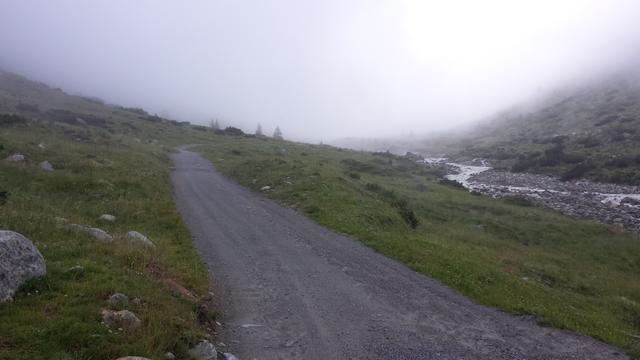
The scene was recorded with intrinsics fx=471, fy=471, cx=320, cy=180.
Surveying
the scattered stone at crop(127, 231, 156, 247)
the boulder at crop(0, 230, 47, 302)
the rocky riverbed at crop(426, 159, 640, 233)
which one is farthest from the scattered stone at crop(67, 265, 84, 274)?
the rocky riverbed at crop(426, 159, 640, 233)

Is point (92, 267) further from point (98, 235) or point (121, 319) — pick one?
point (98, 235)

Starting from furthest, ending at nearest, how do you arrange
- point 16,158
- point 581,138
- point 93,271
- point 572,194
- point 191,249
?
1. point 581,138
2. point 572,194
3. point 16,158
4. point 191,249
5. point 93,271

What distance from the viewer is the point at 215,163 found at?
6097cm

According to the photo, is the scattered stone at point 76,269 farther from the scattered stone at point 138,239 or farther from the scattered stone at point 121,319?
the scattered stone at point 138,239

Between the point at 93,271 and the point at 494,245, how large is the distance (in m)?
29.3

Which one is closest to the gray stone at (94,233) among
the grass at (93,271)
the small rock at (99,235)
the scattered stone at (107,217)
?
the small rock at (99,235)

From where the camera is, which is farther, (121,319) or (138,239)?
(138,239)

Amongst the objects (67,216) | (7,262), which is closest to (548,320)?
(7,262)

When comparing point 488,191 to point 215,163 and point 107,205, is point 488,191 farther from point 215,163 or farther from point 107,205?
point 107,205

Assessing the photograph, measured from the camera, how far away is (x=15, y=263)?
11.6 metres

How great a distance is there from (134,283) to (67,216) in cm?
984

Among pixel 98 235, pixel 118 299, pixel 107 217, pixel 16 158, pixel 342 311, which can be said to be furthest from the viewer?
pixel 16 158

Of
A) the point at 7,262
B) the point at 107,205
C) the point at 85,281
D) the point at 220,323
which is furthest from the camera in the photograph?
the point at 107,205

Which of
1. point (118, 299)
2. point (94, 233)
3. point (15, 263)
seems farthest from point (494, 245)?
point (15, 263)
